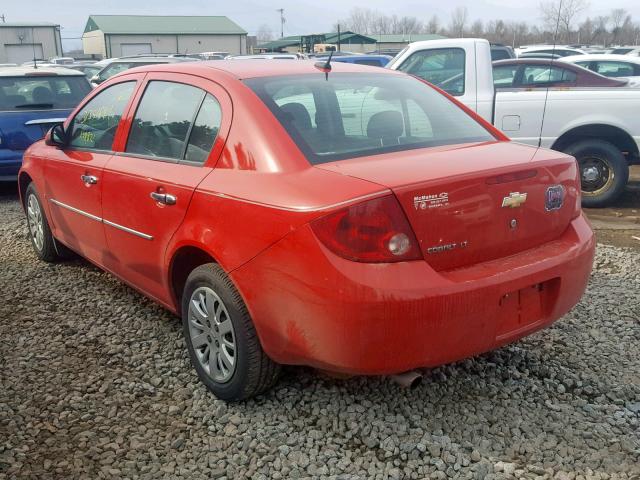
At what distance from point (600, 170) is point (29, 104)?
688 centimetres

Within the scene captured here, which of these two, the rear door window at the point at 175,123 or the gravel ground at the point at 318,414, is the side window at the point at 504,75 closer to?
the gravel ground at the point at 318,414

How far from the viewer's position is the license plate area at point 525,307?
2.75 m

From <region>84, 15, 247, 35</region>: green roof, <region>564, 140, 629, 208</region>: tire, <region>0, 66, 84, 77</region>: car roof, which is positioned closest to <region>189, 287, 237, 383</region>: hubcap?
<region>564, 140, 629, 208</region>: tire

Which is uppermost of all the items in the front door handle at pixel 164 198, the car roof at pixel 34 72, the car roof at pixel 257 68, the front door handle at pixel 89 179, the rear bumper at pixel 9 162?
the car roof at pixel 257 68

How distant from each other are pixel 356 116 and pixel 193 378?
161 centimetres

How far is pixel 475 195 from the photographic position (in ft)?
8.75

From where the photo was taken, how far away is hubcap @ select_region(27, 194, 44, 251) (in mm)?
5312

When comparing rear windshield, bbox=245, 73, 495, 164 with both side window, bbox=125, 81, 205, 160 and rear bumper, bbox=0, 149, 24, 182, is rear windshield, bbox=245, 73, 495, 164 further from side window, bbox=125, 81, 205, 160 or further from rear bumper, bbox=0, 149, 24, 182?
rear bumper, bbox=0, 149, 24, 182

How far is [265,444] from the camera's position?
9.30 feet

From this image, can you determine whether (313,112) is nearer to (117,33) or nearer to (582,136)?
(582,136)

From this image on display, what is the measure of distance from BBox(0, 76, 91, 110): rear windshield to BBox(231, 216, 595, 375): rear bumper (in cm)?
644

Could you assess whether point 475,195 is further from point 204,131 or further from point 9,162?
point 9,162

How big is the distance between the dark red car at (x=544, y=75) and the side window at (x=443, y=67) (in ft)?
3.58

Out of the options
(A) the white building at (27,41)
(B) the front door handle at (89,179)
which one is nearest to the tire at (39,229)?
(B) the front door handle at (89,179)
